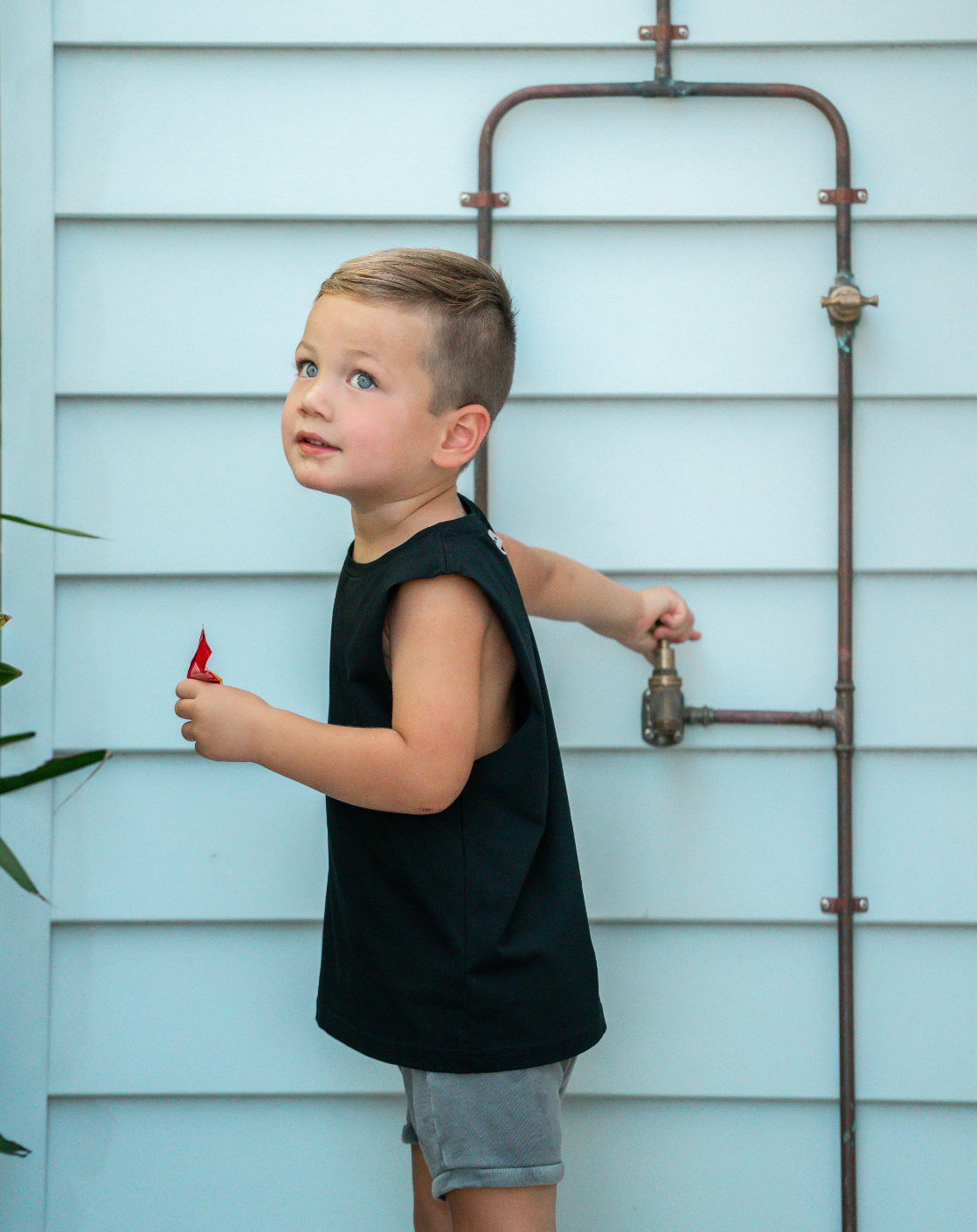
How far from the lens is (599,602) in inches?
56.1

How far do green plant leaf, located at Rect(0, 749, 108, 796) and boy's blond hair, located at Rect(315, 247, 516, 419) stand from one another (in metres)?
0.52

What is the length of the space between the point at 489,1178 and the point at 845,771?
0.70 m

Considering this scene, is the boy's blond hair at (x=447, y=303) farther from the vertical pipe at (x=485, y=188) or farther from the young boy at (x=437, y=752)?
the vertical pipe at (x=485, y=188)

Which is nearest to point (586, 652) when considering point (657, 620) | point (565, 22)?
point (657, 620)

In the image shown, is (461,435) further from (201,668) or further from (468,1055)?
(468,1055)

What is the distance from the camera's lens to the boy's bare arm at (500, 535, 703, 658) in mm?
1387

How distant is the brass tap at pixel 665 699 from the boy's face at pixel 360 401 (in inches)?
19.4

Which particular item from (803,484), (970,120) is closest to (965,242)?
(970,120)

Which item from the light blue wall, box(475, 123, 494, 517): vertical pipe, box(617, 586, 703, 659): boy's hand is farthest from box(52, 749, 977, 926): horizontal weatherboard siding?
box(475, 123, 494, 517): vertical pipe

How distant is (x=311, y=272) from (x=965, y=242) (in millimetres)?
885

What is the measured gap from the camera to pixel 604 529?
152 cm

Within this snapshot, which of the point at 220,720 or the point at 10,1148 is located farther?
the point at 10,1148

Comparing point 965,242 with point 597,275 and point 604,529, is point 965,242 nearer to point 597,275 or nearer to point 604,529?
point 597,275

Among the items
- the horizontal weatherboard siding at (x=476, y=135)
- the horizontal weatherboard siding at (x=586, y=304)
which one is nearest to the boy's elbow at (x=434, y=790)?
the horizontal weatherboard siding at (x=586, y=304)
